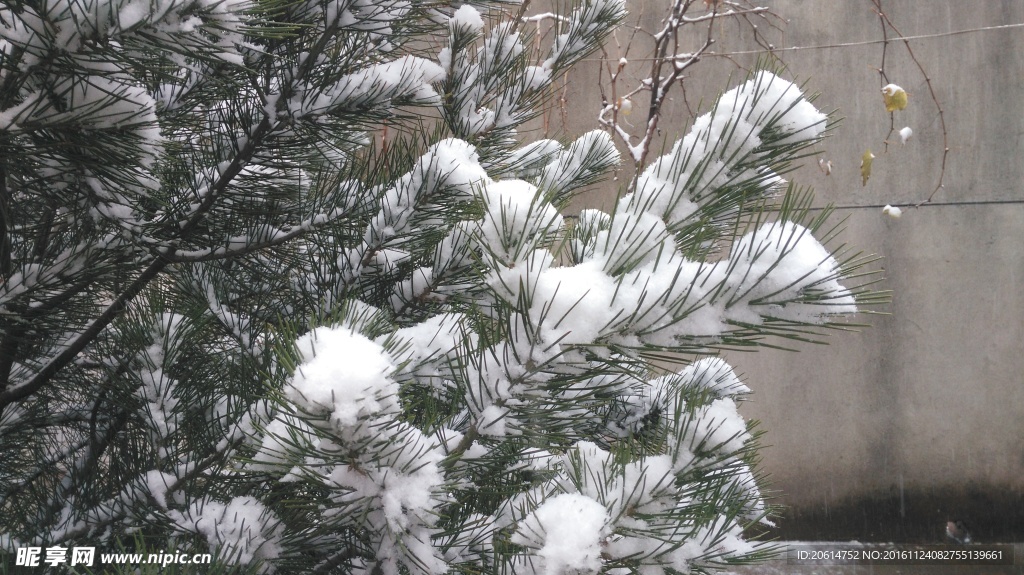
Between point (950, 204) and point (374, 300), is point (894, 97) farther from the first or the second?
point (374, 300)

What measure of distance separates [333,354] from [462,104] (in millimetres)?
659

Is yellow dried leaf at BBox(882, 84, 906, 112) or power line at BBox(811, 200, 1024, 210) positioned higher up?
power line at BBox(811, 200, 1024, 210)

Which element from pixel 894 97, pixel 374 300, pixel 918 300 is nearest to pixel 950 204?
pixel 918 300

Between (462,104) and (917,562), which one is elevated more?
(462,104)

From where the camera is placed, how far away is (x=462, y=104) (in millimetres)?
942

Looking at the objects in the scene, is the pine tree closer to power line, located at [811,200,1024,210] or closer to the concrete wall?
the concrete wall

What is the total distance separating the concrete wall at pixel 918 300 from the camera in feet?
7.92

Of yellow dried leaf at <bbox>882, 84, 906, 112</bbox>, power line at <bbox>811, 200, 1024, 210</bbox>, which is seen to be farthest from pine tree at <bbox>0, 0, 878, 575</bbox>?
power line at <bbox>811, 200, 1024, 210</bbox>

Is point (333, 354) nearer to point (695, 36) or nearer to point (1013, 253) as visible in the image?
point (695, 36)

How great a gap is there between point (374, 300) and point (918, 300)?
7.99 feet

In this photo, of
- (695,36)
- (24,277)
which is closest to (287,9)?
(24,277)

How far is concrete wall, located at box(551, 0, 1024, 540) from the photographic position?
241 cm

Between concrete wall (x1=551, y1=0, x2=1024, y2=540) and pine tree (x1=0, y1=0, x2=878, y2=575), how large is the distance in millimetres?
1711

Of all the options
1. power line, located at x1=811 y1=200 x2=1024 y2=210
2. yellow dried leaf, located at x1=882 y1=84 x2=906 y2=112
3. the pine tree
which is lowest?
the pine tree
